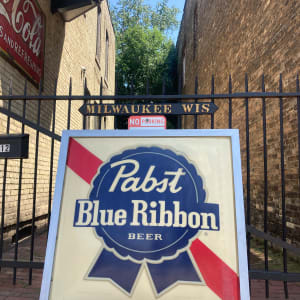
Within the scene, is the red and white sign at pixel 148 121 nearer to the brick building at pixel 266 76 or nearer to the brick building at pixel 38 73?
the brick building at pixel 38 73

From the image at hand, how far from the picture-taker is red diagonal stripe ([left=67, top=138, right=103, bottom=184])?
1.98 metres

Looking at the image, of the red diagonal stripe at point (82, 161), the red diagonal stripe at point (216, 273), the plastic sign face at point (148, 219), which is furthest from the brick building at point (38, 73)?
the red diagonal stripe at point (216, 273)

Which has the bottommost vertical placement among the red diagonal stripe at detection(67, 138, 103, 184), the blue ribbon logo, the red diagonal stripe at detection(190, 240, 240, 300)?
the red diagonal stripe at detection(190, 240, 240, 300)

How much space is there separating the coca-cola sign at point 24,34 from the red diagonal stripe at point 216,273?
11.4 ft

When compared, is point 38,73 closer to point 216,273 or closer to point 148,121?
point 148,121

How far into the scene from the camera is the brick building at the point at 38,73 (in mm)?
4383

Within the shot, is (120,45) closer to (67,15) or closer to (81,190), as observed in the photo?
(67,15)

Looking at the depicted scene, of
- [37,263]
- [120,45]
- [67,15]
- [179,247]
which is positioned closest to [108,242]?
[179,247]

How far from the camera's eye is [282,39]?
→ 4488 mm

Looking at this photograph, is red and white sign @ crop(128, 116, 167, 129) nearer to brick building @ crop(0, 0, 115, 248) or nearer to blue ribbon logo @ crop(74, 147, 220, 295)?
brick building @ crop(0, 0, 115, 248)

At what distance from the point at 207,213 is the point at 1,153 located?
203cm

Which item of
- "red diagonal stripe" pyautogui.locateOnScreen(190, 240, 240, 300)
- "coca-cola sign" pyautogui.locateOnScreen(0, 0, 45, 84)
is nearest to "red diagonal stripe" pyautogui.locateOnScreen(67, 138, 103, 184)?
"red diagonal stripe" pyautogui.locateOnScreen(190, 240, 240, 300)

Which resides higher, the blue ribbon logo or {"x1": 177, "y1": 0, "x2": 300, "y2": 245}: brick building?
{"x1": 177, "y1": 0, "x2": 300, "y2": 245}: brick building

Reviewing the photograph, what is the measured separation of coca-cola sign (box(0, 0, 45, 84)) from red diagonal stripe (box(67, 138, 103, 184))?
8.13 ft
